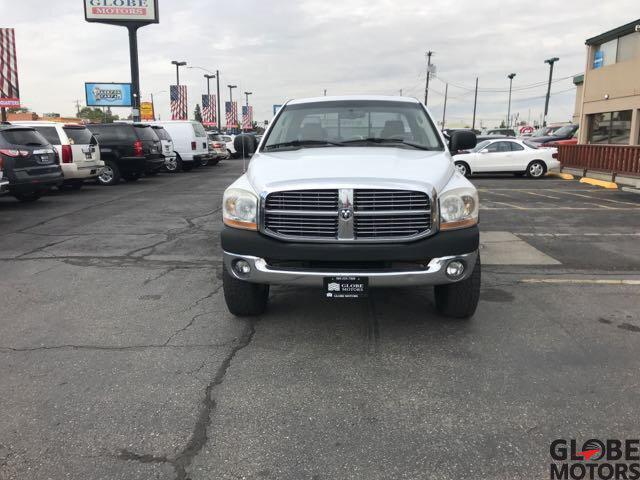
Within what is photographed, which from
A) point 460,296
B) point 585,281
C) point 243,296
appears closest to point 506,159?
point 585,281

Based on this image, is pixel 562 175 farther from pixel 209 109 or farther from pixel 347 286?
pixel 209 109

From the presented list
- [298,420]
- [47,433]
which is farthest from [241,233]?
[47,433]

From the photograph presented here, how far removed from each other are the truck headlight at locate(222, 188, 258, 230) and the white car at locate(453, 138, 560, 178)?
16.5m

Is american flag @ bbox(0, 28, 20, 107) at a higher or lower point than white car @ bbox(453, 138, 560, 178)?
higher

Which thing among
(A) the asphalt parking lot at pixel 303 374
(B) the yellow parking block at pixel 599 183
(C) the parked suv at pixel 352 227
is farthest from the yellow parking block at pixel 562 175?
(C) the parked suv at pixel 352 227

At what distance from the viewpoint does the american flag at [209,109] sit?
5694 cm

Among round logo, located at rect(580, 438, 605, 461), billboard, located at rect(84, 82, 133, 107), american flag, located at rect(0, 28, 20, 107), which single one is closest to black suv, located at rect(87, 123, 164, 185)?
american flag, located at rect(0, 28, 20, 107)

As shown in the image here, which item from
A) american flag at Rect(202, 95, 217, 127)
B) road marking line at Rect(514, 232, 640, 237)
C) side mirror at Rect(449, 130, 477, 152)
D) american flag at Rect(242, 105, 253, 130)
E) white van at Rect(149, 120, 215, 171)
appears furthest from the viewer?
american flag at Rect(242, 105, 253, 130)

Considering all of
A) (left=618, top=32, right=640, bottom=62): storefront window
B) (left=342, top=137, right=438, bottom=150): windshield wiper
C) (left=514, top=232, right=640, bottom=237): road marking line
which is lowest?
(left=514, top=232, right=640, bottom=237): road marking line

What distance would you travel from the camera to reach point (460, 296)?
177 inches

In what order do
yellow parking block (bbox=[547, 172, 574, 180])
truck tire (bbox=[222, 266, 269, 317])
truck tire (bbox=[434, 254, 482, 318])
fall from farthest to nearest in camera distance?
yellow parking block (bbox=[547, 172, 574, 180]) < truck tire (bbox=[222, 266, 269, 317]) < truck tire (bbox=[434, 254, 482, 318])

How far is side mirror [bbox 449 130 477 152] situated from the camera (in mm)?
5750

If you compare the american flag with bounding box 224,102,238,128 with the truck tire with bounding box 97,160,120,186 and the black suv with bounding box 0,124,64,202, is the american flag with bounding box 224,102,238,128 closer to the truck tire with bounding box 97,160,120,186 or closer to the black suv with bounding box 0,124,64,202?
the truck tire with bounding box 97,160,120,186

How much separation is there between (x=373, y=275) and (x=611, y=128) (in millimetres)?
21724
